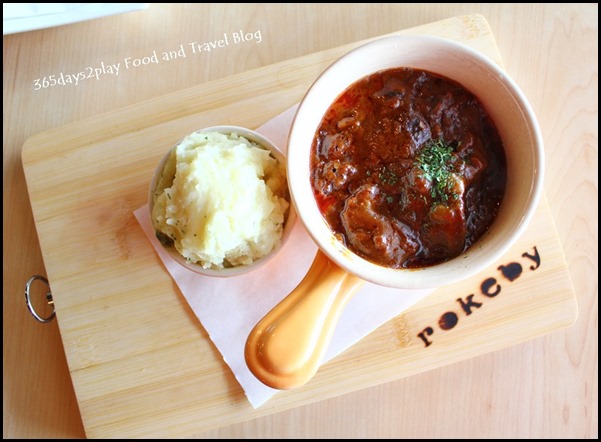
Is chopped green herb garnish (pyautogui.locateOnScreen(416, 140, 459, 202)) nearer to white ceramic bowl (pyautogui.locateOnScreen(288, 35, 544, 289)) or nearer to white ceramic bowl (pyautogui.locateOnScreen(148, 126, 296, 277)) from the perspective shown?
white ceramic bowl (pyautogui.locateOnScreen(288, 35, 544, 289))

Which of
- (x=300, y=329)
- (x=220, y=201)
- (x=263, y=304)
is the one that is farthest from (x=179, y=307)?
(x=300, y=329)

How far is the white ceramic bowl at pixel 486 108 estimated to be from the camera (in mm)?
1214

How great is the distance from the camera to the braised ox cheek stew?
4.12ft

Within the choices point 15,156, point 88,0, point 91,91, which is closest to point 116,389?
point 15,156

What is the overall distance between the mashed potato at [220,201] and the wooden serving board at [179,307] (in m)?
0.21

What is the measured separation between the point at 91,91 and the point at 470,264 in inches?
52.4

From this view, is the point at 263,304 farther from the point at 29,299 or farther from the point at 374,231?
the point at 29,299

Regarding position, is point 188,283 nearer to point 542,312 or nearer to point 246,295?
point 246,295

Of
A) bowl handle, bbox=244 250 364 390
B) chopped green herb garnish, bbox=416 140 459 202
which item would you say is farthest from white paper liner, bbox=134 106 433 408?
chopped green herb garnish, bbox=416 140 459 202

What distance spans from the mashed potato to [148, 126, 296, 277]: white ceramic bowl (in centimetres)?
1

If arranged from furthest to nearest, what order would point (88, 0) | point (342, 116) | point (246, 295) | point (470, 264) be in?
point (88, 0)
point (246, 295)
point (342, 116)
point (470, 264)

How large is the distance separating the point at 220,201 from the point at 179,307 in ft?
1.42

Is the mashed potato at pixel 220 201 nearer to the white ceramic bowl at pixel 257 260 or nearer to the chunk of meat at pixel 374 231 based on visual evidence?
the white ceramic bowl at pixel 257 260

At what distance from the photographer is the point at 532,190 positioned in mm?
1214
